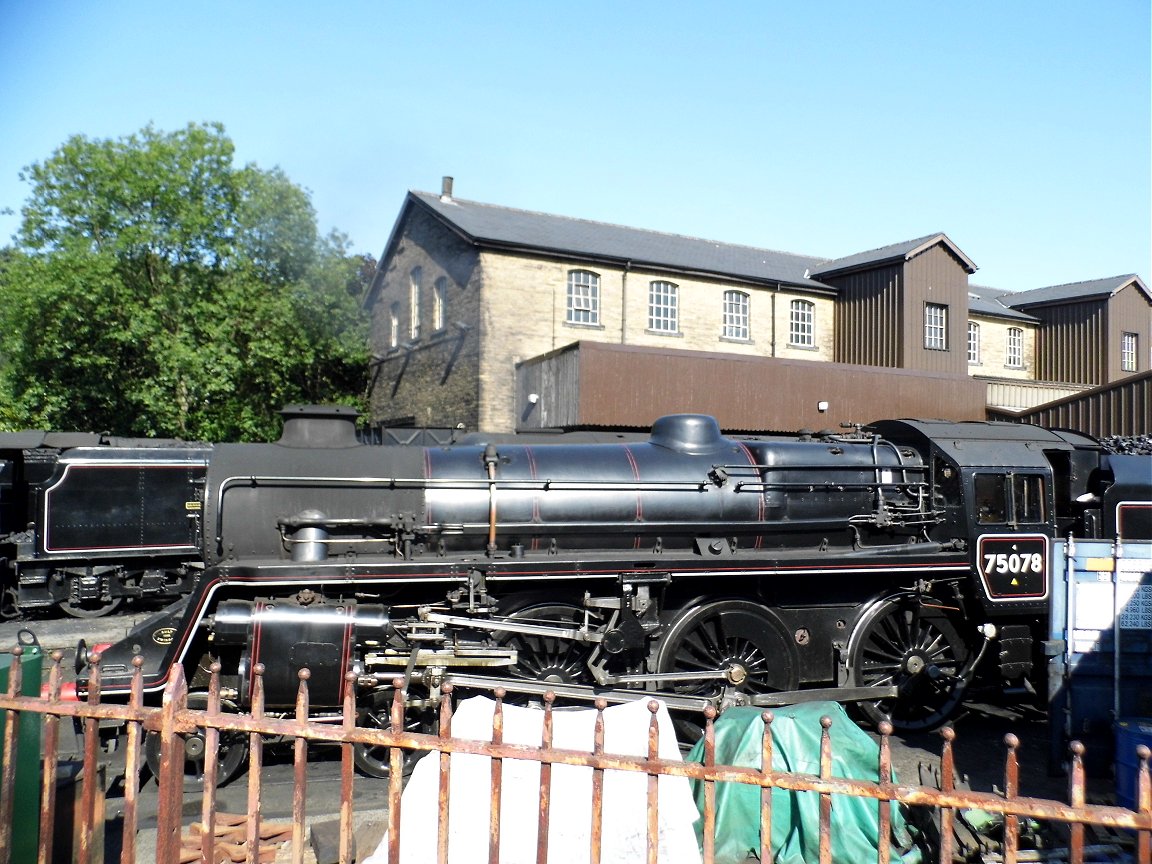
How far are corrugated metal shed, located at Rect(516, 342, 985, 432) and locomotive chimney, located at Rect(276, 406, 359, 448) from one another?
9893 millimetres

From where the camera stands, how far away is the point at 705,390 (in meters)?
18.0

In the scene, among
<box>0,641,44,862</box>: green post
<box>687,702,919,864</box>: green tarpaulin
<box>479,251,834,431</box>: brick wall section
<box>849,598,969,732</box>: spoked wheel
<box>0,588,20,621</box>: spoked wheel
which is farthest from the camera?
<box>479,251,834,431</box>: brick wall section

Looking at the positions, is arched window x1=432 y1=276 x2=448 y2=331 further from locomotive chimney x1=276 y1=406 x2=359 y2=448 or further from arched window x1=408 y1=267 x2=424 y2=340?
locomotive chimney x1=276 y1=406 x2=359 y2=448

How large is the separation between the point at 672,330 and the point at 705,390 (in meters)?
5.34

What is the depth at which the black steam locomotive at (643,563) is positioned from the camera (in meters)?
6.24

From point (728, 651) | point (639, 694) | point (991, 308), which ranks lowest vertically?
point (639, 694)

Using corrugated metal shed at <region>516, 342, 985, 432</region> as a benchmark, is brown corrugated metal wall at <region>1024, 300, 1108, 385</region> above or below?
above

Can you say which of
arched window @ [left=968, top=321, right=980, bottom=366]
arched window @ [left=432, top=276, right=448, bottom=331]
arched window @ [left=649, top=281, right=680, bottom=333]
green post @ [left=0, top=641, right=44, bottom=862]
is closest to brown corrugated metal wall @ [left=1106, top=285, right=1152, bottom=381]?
arched window @ [left=968, top=321, right=980, bottom=366]

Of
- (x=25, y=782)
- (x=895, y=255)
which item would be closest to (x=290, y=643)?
(x=25, y=782)

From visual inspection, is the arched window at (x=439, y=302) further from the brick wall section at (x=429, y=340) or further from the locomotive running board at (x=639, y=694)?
the locomotive running board at (x=639, y=694)

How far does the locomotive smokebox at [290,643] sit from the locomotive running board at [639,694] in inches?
29.2

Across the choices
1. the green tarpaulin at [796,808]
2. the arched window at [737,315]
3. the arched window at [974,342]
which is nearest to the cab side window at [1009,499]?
the green tarpaulin at [796,808]

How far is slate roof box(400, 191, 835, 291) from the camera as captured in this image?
70.4ft

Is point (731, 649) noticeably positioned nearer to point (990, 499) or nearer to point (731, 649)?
point (731, 649)
